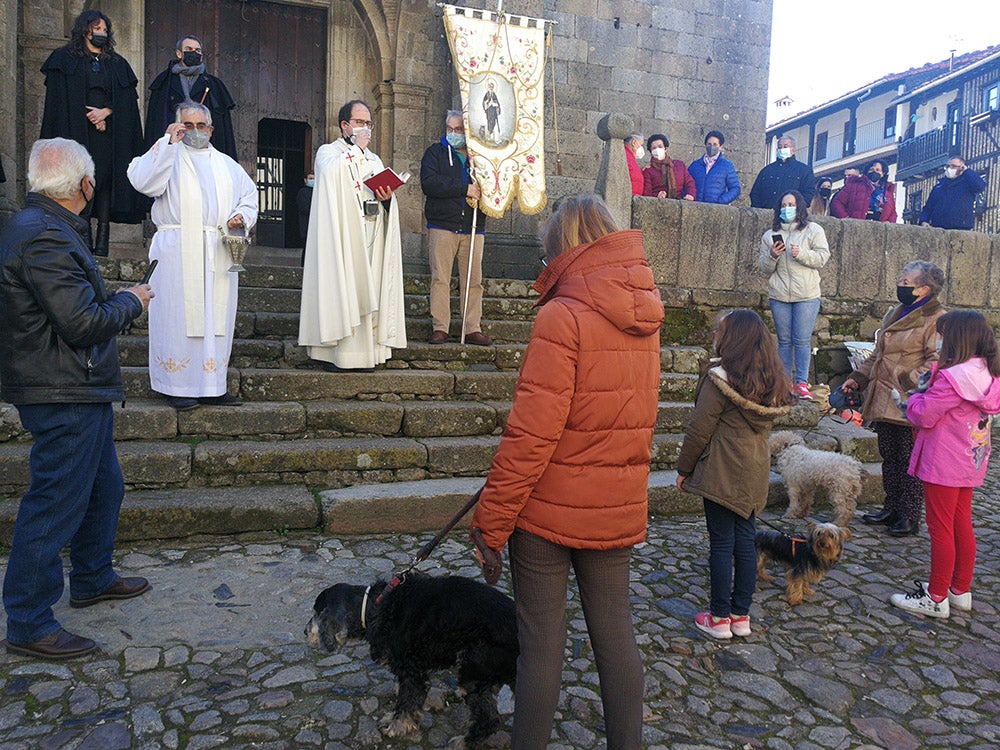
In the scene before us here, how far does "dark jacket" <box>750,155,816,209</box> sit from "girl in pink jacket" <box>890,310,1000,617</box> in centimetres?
514

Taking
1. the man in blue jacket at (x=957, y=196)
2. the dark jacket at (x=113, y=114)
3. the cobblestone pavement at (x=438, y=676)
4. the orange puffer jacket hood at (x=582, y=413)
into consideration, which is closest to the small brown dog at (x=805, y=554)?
the cobblestone pavement at (x=438, y=676)

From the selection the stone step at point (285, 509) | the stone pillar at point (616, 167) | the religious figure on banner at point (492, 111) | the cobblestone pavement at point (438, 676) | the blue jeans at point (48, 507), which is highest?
the religious figure on banner at point (492, 111)

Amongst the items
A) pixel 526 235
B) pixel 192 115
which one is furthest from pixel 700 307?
pixel 192 115

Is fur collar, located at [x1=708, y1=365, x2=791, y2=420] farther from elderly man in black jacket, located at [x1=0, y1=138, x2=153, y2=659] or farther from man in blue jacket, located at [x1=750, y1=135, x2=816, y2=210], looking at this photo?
man in blue jacket, located at [x1=750, y1=135, x2=816, y2=210]

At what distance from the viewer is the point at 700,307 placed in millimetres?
7797

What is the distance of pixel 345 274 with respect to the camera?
19.4ft

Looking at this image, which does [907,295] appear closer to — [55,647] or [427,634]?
[427,634]

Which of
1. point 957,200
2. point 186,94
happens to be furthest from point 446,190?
point 957,200

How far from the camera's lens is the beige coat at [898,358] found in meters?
4.98

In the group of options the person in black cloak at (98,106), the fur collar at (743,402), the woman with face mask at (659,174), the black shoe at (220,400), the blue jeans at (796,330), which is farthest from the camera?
the woman with face mask at (659,174)

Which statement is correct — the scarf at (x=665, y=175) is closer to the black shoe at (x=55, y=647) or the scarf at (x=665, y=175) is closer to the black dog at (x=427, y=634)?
the black dog at (x=427, y=634)

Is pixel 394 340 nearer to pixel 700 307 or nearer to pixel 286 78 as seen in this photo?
pixel 700 307

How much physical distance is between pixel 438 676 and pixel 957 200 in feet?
30.6

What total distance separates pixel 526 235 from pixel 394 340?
4200 mm
